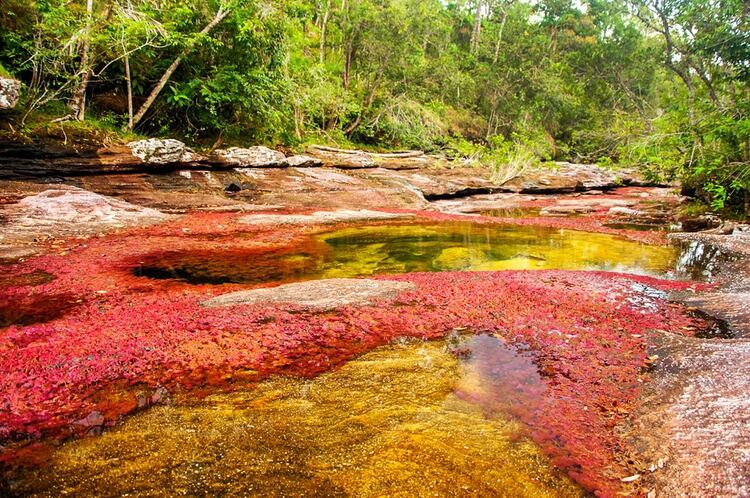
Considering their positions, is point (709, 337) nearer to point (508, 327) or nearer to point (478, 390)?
point (508, 327)

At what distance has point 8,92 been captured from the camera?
1362 cm

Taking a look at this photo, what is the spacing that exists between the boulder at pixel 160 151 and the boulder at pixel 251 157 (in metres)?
1.73

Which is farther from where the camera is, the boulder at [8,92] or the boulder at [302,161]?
the boulder at [302,161]

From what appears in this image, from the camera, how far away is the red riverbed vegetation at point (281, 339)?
13.0 feet

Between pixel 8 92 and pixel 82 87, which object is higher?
pixel 82 87

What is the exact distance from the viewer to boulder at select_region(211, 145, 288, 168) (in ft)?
72.4

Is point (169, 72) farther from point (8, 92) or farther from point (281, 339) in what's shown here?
point (281, 339)

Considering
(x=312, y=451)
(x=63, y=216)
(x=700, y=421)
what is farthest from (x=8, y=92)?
(x=700, y=421)

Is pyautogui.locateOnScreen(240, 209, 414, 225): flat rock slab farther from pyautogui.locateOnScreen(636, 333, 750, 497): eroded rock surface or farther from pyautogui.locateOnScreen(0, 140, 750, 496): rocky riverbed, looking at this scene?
pyautogui.locateOnScreen(636, 333, 750, 497): eroded rock surface

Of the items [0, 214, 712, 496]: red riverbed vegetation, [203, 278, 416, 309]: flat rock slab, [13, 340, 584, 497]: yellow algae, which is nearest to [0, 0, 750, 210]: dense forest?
[0, 214, 712, 496]: red riverbed vegetation

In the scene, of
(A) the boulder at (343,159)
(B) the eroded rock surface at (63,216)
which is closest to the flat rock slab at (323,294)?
(B) the eroded rock surface at (63,216)

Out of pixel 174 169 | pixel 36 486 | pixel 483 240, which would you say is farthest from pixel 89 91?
pixel 36 486

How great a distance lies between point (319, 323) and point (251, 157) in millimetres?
18798

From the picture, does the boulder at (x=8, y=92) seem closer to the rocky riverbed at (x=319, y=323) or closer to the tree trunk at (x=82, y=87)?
the rocky riverbed at (x=319, y=323)
